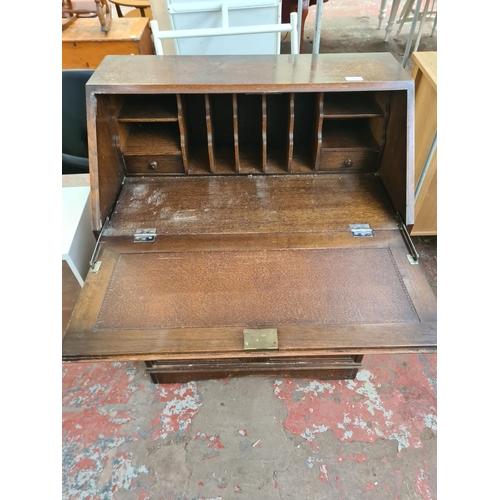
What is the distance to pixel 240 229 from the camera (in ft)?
4.06

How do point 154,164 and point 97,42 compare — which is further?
point 97,42

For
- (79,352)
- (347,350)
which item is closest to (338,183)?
(347,350)

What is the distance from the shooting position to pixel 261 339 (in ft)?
3.14

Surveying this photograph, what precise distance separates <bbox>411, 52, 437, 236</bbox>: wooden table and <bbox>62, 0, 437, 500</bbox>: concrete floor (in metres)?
0.83

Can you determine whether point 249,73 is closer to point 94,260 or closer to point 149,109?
point 149,109

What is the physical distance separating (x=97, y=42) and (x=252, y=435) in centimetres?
327

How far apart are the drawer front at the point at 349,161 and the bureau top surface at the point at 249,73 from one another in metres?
0.28

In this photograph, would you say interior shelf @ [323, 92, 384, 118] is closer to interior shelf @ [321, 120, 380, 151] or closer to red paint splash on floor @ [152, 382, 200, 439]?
interior shelf @ [321, 120, 380, 151]

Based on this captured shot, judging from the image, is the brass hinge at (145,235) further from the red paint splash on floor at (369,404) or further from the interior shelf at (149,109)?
the red paint splash on floor at (369,404)

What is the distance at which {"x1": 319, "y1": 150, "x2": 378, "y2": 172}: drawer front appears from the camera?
1.40m

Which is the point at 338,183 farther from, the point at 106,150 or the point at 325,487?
the point at 325,487

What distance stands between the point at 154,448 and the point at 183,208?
990mm

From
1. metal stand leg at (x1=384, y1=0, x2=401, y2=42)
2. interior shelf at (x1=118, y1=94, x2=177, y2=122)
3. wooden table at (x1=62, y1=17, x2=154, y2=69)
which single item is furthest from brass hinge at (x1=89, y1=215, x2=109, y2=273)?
metal stand leg at (x1=384, y1=0, x2=401, y2=42)

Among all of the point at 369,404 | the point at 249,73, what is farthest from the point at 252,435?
the point at 249,73
